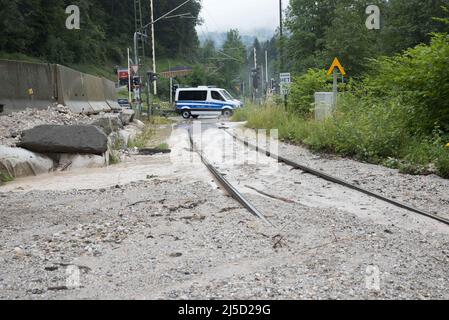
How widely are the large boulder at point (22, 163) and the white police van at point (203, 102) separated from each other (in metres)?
31.3

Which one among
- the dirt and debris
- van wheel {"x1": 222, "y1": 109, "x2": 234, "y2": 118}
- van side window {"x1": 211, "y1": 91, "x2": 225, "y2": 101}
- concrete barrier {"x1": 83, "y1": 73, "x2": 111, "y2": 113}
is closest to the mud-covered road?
the dirt and debris

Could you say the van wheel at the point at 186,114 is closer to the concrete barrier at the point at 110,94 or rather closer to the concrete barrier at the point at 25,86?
the concrete barrier at the point at 110,94

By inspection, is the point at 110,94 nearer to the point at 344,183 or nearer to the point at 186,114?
the point at 186,114

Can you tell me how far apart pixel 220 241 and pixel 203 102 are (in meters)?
37.4

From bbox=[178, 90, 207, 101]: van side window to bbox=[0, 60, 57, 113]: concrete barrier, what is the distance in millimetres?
26774

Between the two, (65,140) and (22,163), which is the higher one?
(65,140)

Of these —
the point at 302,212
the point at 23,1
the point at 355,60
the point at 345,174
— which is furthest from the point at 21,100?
the point at 23,1

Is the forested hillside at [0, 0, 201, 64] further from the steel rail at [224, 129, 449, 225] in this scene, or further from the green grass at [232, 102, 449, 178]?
the steel rail at [224, 129, 449, 225]

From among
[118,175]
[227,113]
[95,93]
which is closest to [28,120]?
[118,175]

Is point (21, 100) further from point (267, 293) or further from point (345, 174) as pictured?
point (267, 293)

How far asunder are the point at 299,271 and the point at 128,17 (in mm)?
94331

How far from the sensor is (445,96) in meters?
11.4

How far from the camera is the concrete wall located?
43.1 ft

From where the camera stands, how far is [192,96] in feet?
139
